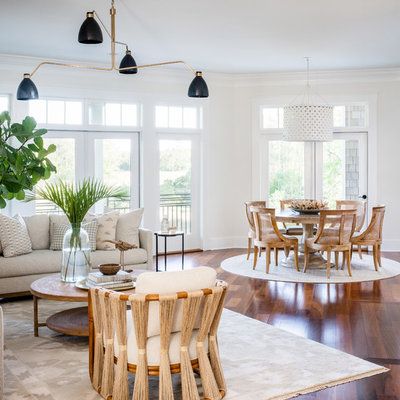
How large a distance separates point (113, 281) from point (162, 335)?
133cm

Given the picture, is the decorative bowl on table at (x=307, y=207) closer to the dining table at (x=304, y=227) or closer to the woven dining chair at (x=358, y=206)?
the dining table at (x=304, y=227)

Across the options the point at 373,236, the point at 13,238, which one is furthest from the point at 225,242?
the point at 13,238

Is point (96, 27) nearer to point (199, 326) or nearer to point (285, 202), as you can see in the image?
point (199, 326)

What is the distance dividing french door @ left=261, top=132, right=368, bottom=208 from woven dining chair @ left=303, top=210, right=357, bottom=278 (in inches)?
88.9

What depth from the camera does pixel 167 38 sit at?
6.81 metres

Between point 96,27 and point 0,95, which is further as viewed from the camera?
point 0,95

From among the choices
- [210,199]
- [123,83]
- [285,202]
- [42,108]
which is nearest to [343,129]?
[285,202]

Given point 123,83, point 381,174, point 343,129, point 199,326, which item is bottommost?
point 199,326

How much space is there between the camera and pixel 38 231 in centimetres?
639

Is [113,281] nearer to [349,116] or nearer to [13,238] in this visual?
[13,238]

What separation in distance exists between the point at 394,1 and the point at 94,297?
3.93m

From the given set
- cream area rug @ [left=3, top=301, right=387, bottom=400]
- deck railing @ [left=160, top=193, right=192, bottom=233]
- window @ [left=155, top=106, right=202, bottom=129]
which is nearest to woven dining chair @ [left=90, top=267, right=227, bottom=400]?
cream area rug @ [left=3, top=301, right=387, bottom=400]

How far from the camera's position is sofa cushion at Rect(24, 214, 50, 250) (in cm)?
636

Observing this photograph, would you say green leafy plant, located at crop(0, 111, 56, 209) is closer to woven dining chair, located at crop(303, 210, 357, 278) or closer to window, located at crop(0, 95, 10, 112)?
woven dining chair, located at crop(303, 210, 357, 278)
